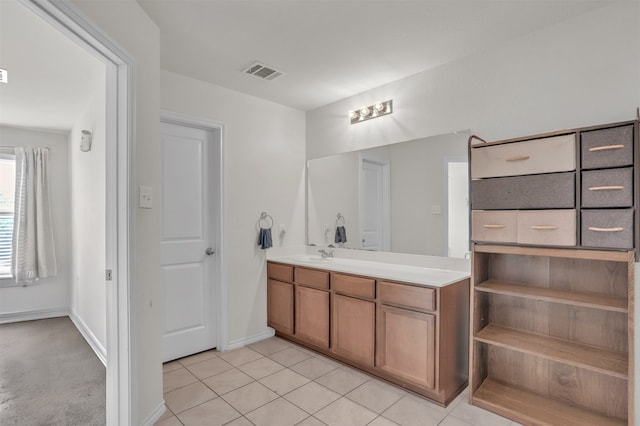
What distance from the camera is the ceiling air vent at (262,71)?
2600 mm

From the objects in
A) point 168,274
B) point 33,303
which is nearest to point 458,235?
point 168,274

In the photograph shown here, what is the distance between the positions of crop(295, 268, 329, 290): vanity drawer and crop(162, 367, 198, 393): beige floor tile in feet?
3.77

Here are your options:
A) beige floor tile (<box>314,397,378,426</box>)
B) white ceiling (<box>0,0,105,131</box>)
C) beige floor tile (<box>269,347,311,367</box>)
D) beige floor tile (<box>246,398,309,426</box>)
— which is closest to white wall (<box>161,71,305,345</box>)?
beige floor tile (<box>269,347,311,367</box>)

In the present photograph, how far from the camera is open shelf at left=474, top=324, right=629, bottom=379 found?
1.72 m

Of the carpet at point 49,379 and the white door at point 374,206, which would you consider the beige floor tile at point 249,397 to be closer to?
the carpet at point 49,379

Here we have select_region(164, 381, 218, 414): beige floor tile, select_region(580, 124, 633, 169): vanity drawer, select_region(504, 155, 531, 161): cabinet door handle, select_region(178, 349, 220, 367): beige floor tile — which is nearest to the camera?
select_region(580, 124, 633, 169): vanity drawer

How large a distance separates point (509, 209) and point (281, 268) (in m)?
2.07

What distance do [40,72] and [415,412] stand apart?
3.68m

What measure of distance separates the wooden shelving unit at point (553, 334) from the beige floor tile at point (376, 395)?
0.52 m

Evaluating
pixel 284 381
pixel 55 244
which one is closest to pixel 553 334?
pixel 284 381

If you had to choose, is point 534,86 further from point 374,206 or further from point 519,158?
point 374,206

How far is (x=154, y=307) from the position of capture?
1986mm

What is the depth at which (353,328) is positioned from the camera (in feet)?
8.63

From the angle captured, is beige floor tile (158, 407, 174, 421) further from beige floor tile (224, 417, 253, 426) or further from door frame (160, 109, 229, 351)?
door frame (160, 109, 229, 351)
